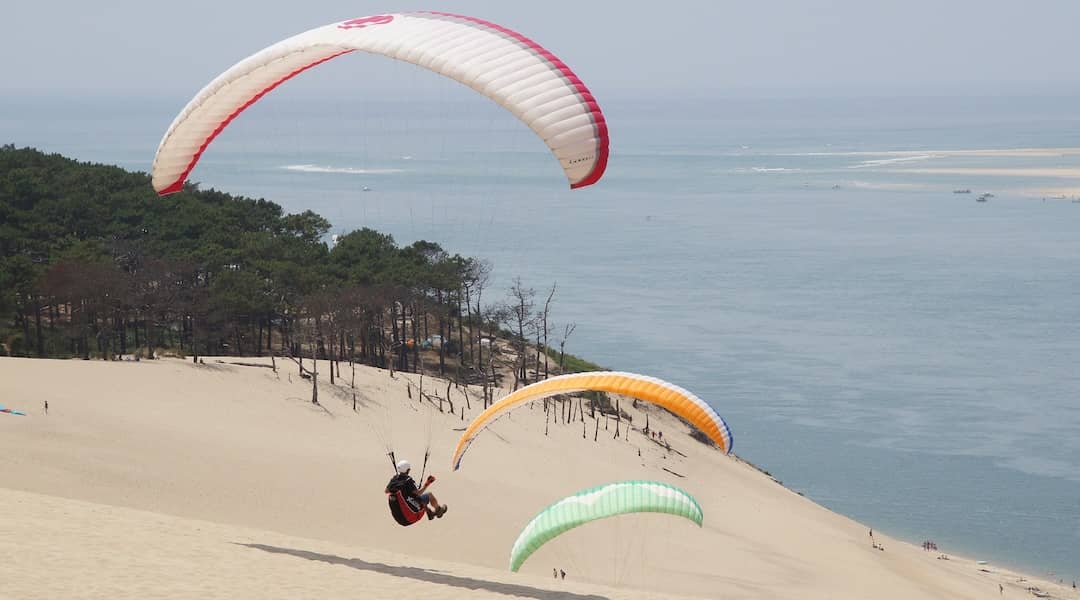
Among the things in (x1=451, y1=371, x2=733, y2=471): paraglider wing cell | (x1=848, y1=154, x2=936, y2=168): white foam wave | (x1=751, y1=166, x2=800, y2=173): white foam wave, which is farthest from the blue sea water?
(x1=451, y1=371, x2=733, y2=471): paraglider wing cell

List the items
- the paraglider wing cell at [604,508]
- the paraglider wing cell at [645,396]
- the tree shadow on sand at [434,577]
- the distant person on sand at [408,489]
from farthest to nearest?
1. the paraglider wing cell at [604,508]
2. the paraglider wing cell at [645,396]
3. the tree shadow on sand at [434,577]
4. the distant person on sand at [408,489]

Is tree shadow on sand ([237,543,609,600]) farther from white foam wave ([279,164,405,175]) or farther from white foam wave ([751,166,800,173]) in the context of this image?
white foam wave ([279,164,405,175])

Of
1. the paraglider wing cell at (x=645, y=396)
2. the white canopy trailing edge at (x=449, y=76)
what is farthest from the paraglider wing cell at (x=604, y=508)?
the white canopy trailing edge at (x=449, y=76)

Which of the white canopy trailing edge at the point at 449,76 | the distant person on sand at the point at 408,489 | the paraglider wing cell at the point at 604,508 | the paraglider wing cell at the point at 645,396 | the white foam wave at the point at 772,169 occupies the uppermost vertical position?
the white foam wave at the point at 772,169

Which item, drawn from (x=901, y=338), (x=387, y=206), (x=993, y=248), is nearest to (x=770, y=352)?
(x=901, y=338)

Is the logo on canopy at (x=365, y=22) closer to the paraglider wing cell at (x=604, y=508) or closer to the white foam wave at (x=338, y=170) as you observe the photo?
the paraglider wing cell at (x=604, y=508)
